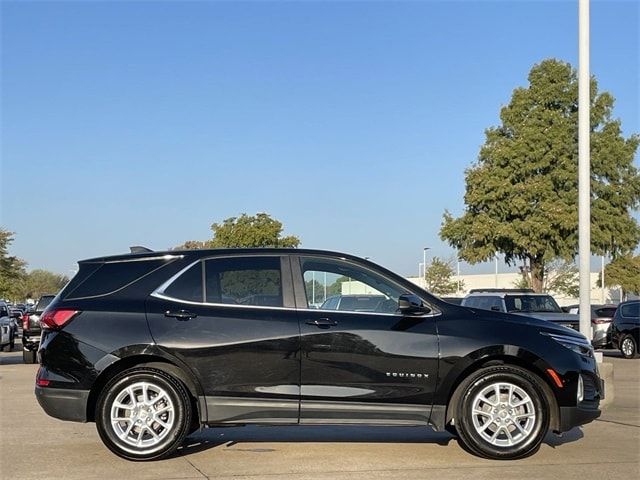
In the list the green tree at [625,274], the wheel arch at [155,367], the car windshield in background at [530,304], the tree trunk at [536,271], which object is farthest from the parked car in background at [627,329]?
the green tree at [625,274]

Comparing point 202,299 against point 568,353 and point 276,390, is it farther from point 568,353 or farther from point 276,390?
point 568,353

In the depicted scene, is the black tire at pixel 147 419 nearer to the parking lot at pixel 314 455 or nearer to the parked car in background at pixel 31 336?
the parking lot at pixel 314 455

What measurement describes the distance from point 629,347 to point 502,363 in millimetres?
16955

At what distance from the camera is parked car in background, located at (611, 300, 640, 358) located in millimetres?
22891

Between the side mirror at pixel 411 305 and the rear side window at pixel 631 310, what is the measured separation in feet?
57.2

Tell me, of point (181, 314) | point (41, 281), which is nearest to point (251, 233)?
point (181, 314)

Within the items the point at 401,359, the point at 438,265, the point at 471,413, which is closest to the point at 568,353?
the point at 471,413

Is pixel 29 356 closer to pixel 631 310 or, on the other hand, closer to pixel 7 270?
pixel 631 310

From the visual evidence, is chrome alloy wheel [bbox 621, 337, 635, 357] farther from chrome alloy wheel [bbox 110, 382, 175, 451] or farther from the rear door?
chrome alloy wheel [bbox 110, 382, 175, 451]

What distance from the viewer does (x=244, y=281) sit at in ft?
25.3

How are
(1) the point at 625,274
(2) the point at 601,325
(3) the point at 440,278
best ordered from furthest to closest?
(3) the point at 440,278 → (1) the point at 625,274 → (2) the point at 601,325

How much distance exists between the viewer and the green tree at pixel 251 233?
54.8 m

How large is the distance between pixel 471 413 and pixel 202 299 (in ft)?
8.66

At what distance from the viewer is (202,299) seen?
7.60 meters
